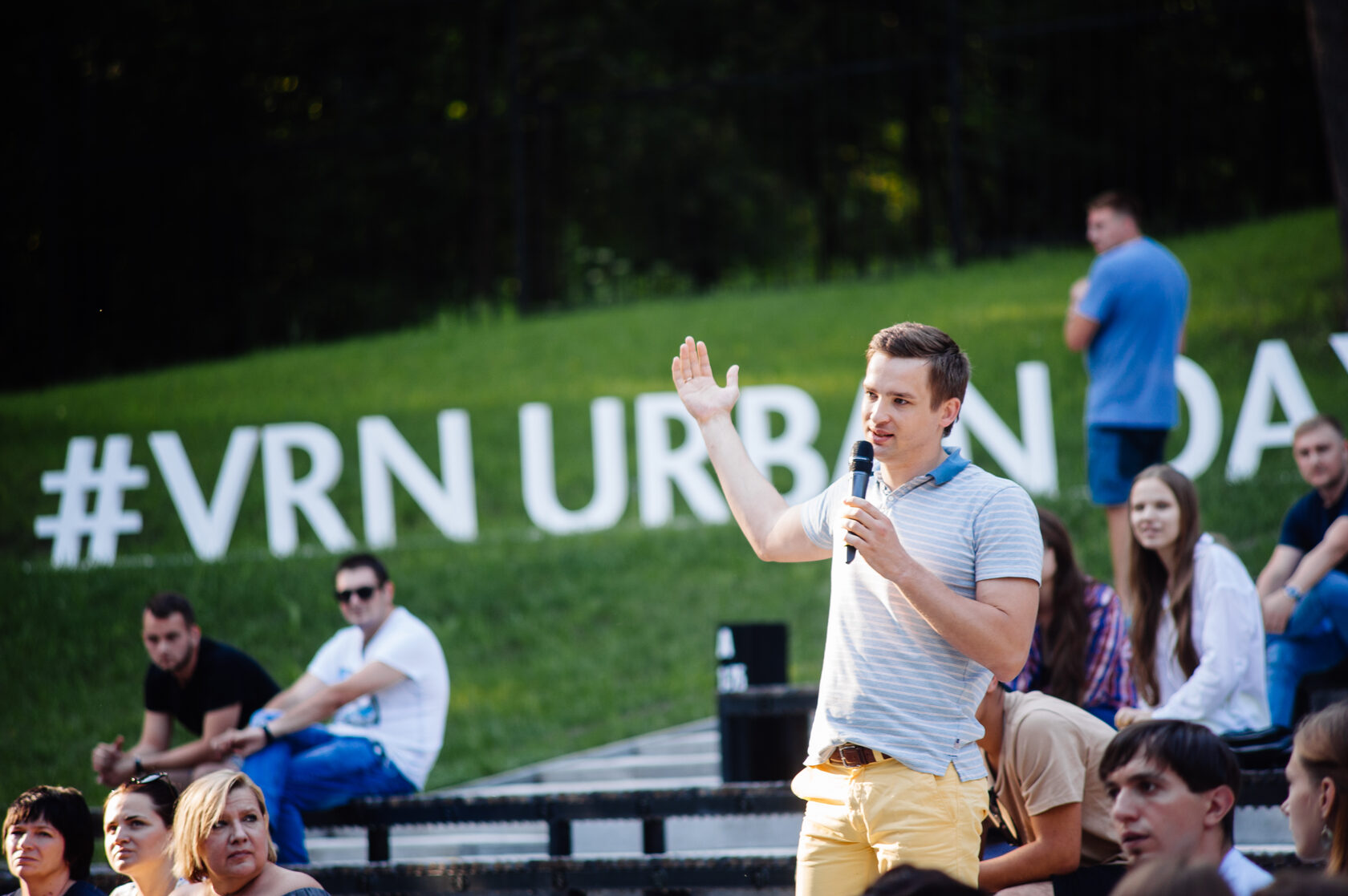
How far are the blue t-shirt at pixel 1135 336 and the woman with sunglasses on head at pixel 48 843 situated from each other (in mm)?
4485

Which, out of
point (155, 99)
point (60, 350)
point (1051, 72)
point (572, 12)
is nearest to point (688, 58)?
point (572, 12)

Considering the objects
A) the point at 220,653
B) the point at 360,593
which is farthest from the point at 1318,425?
the point at 220,653

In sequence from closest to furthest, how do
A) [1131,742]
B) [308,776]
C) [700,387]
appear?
[1131,742], [700,387], [308,776]

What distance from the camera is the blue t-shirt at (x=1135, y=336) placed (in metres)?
6.12

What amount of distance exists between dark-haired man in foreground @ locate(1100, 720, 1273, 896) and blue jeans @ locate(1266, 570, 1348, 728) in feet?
7.80

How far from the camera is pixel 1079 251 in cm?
1003

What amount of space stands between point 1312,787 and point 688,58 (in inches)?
459

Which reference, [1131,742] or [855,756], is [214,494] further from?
[1131,742]

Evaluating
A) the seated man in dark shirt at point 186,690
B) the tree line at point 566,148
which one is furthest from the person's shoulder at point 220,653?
the tree line at point 566,148

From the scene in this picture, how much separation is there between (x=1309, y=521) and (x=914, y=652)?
343 cm

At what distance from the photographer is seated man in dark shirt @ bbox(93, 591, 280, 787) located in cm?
537

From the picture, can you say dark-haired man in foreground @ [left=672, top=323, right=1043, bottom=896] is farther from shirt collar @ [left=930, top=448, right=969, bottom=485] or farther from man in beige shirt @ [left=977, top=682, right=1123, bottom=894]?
man in beige shirt @ [left=977, top=682, right=1123, bottom=894]

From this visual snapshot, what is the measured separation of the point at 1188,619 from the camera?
14.6 ft

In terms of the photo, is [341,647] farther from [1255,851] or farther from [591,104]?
[591,104]
